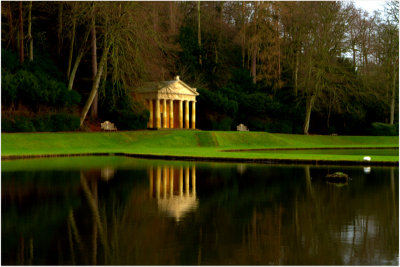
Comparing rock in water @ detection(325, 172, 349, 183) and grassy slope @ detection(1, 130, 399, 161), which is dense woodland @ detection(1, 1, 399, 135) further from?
rock in water @ detection(325, 172, 349, 183)

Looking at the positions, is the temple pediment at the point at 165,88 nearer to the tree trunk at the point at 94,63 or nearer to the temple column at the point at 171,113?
the temple column at the point at 171,113

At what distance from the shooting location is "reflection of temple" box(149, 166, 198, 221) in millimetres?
13297

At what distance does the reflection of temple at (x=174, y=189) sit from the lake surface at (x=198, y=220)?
1.2 inches

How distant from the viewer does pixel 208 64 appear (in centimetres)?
6688

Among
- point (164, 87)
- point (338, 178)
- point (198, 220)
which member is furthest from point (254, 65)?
point (198, 220)

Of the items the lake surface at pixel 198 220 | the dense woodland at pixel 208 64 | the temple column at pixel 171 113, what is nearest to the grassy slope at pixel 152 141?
the dense woodland at pixel 208 64

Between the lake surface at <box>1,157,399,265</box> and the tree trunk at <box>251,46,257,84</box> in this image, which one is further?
the tree trunk at <box>251,46,257,84</box>

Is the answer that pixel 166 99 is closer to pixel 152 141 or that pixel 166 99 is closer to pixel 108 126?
pixel 108 126

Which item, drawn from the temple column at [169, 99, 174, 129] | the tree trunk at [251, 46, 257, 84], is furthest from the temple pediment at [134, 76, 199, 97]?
the tree trunk at [251, 46, 257, 84]

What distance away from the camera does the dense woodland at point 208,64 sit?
45406mm

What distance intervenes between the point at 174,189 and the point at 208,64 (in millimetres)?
51027

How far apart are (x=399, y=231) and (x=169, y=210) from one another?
496cm

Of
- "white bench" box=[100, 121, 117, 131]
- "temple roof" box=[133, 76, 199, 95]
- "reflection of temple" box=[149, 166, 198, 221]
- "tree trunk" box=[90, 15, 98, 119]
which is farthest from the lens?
"temple roof" box=[133, 76, 199, 95]

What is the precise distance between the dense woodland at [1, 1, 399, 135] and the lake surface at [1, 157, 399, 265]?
26438mm
